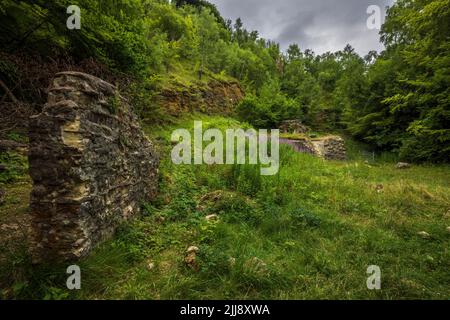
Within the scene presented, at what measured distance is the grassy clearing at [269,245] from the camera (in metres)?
2.93

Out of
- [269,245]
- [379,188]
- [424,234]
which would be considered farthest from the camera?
[379,188]

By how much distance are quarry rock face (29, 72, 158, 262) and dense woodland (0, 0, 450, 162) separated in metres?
3.28

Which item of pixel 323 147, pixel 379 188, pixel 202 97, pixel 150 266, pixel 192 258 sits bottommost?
pixel 150 266

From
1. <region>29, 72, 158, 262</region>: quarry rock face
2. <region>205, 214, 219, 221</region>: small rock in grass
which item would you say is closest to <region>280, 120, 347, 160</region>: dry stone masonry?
<region>205, 214, 219, 221</region>: small rock in grass

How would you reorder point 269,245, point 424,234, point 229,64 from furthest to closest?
point 229,64 → point 424,234 → point 269,245

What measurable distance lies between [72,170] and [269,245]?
10.4 ft

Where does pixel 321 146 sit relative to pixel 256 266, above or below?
above

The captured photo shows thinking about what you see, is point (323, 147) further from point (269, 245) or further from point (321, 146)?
point (269, 245)

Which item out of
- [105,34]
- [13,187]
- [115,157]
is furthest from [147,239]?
[105,34]

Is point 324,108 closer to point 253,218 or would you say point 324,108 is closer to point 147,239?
point 253,218

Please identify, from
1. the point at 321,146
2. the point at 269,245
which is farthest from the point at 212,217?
the point at 321,146

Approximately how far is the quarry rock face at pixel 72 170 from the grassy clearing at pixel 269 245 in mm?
314

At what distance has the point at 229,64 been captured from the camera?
27562 mm

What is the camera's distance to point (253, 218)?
4891 millimetres
